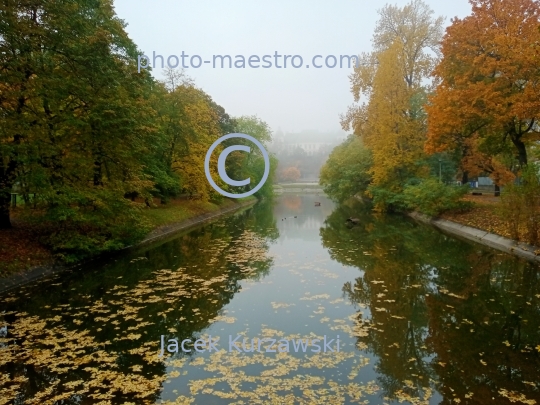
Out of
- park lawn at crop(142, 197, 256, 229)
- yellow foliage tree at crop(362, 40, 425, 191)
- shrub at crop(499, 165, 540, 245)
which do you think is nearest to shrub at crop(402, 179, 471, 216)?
yellow foliage tree at crop(362, 40, 425, 191)

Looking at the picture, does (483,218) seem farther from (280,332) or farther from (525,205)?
(280,332)

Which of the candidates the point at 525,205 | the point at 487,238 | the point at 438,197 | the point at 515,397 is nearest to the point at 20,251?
the point at 515,397

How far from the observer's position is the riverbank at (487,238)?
45.6ft

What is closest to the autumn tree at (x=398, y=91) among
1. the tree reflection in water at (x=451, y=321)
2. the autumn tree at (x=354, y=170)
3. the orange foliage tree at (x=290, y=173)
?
the autumn tree at (x=354, y=170)

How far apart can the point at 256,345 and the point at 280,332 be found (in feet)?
2.57

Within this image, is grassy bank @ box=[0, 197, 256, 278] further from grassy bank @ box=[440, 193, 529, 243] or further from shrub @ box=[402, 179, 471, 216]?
shrub @ box=[402, 179, 471, 216]

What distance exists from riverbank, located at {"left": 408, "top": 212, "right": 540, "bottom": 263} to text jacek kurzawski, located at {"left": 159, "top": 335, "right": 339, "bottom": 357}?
10027 mm

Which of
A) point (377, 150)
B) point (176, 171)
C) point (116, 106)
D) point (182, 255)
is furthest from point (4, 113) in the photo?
point (377, 150)

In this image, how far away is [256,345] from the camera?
290 inches

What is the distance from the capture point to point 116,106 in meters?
15.0

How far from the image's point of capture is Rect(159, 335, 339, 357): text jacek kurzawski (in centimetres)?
714

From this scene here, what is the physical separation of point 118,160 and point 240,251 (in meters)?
6.43

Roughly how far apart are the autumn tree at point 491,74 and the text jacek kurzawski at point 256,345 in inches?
578

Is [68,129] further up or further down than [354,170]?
further up
